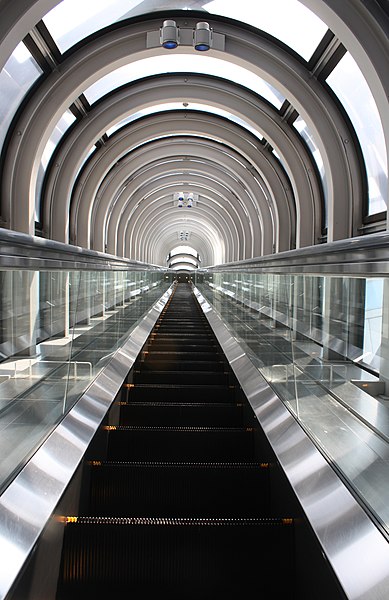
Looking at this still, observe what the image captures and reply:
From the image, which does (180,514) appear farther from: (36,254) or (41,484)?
(36,254)

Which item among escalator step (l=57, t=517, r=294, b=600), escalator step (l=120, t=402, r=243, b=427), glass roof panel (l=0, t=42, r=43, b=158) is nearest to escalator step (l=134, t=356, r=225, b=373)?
escalator step (l=120, t=402, r=243, b=427)

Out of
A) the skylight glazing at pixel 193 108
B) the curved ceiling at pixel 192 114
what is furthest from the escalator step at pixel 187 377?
the skylight glazing at pixel 193 108

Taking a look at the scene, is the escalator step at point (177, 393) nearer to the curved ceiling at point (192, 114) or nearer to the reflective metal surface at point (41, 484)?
the reflective metal surface at point (41, 484)

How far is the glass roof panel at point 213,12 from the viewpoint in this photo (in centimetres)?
970

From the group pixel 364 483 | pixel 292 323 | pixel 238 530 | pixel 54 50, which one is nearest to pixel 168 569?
pixel 238 530

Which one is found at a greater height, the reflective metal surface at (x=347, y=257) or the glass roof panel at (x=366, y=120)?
the glass roof panel at (x=366, y=120)

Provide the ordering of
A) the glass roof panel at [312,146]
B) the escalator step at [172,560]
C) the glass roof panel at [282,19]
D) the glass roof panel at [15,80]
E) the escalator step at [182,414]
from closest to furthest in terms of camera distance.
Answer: the escalator step at [172,560], the escalator step at [182,414], the glass roof panel at [282,19], the glass roof panel at [15,80], the glass roof panel at [312,146]

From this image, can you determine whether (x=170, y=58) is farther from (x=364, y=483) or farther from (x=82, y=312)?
(x=364, y=483)

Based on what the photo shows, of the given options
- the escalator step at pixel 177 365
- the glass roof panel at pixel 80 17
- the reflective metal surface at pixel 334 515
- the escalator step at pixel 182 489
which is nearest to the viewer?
the reflective metal surface at pixel 334 515

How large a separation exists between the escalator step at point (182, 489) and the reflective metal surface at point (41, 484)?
47 cm

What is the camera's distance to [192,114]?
55.3 feet

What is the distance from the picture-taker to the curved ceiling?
33.1ft

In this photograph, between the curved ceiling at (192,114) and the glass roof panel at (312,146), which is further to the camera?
the glass roof panel at (312,146)

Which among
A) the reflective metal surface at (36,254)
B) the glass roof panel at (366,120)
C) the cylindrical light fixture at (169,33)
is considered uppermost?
the cylindrical light fixture at (169,33)
